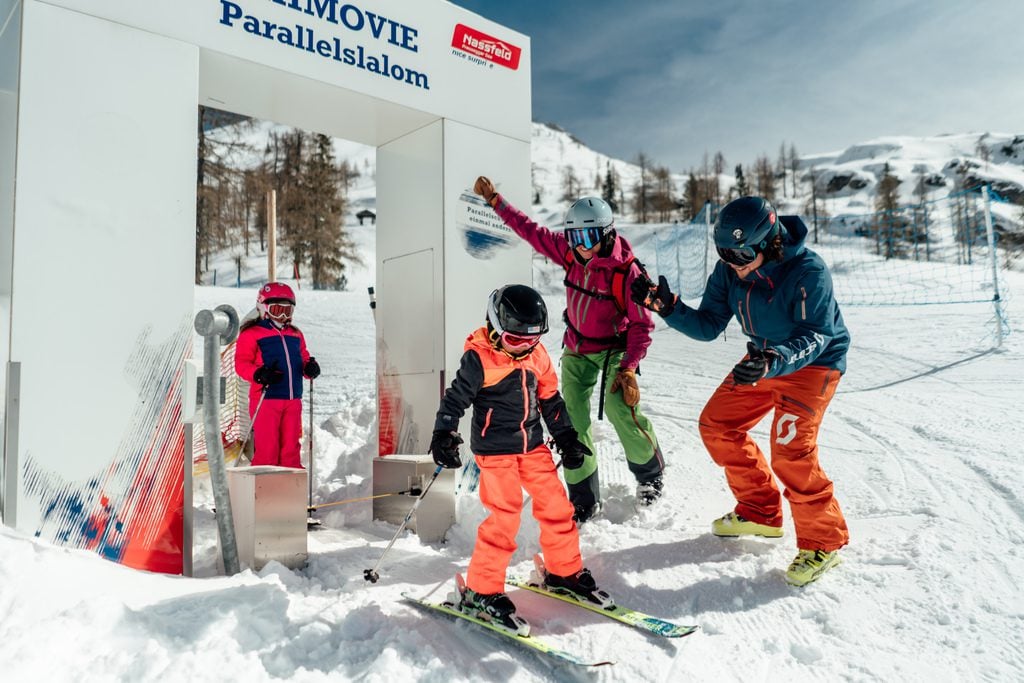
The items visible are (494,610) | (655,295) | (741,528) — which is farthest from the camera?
(741,528)

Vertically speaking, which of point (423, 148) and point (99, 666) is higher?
point (423, 148)

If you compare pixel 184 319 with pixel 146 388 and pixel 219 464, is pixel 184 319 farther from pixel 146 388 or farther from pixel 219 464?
pixel 219 464

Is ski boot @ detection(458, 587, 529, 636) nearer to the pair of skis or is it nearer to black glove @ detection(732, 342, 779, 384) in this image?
the pair of skis

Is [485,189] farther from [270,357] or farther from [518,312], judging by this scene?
[270,357]

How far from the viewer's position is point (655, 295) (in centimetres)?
378

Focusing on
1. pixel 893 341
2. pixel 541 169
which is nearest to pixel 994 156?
pixel 541 169

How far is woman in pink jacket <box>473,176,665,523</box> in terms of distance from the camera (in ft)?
14.0

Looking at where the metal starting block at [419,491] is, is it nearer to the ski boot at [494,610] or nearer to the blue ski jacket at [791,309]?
the ski boot at [494,610]

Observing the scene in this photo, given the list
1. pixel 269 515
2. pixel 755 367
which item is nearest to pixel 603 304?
A: pixel 755 367

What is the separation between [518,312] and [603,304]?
56.8 inches

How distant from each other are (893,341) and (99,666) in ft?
38.2

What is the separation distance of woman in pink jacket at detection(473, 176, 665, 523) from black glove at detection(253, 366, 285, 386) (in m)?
2.16

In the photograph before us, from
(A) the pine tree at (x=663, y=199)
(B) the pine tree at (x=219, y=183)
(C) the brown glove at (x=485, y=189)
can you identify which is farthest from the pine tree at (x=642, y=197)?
(C) the brown glove at (x=485, y=189)

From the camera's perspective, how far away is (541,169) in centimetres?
11750
